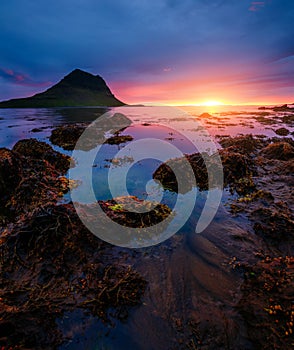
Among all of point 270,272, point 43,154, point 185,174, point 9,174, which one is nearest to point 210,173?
point 185,174

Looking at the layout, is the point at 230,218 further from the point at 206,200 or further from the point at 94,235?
the point at 94,235

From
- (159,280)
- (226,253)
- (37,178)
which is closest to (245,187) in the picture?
(226,253)

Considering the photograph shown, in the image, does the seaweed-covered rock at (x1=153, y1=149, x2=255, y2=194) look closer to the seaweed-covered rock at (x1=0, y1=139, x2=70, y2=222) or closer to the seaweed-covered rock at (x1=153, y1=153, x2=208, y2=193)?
the seaweed-covered rock at (x1=153, y1=153, x2=208, y2=193)

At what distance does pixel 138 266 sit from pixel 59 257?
2159 mm

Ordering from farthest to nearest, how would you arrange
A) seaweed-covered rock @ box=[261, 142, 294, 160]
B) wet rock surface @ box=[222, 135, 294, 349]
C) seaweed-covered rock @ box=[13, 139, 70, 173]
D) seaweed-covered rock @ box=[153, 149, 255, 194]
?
1. seaweed-covered rock @ box=[261, 142, 294, 160]
2. seaweed-covered rock @ box=[13, 139, 70, 173]
3. seaweed-covered rock @ box=[153, 149, 255, 194]
4. wet rock surface @ box=[222, 135, 294, 349]

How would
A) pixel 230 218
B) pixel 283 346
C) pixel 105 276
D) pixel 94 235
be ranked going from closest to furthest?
pixel 283 346
pixel 105 276
pixel 94 235
pixel 230 218

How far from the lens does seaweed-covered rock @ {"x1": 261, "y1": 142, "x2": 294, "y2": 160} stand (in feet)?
47.1

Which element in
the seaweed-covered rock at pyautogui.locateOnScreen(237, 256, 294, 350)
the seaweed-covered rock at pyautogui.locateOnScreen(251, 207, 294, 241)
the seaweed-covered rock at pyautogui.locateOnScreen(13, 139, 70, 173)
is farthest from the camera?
the seaweed-covered rock at pyautogui.locateOnScreen(13, 139, 70, 173)

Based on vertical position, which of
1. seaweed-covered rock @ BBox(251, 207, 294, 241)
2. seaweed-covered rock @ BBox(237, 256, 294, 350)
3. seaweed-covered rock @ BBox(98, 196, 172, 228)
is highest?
seaweed-covered rock @ BBox(98, 196, 172, 228)

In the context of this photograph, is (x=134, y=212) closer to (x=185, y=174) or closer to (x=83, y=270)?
(x=83, y=270)

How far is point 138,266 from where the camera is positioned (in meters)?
5.09

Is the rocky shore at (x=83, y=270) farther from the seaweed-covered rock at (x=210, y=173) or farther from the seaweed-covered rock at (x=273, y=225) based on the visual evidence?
the seaweed-covered rock at (x=210, y=173)

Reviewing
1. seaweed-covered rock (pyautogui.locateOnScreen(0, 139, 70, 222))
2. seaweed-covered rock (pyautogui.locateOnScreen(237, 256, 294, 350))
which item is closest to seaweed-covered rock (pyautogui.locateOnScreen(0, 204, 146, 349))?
seaweed-covered rock (pyautogui.locateOnScreen(0, 139, 70, 222))

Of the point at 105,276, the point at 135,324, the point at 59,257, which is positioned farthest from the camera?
the point at 59,257
